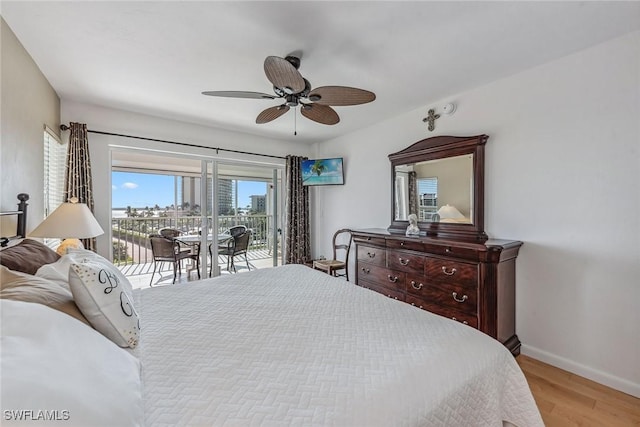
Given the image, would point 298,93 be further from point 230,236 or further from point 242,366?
point 230,236

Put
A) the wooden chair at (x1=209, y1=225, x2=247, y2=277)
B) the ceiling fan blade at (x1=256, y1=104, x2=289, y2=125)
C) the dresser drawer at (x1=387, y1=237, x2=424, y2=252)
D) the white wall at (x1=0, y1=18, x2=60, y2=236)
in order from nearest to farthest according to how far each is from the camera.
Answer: the white wall at (x1=0, y1=18, x2=60, y2=236)
the ceiling fan blade at (x1=256, y1=104, x2=289, y2=125)
the dresser drawer at (x1=387, y1=237, x2=424, y2=252)
the wooden chair at (x1=209, y1=225, x2=247, y2=277)

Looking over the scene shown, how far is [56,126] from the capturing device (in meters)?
2.79

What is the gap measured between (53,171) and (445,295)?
409 centimetres

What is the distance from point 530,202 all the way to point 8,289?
10.6ft

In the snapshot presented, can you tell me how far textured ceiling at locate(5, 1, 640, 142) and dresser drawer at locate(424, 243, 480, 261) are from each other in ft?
5.02

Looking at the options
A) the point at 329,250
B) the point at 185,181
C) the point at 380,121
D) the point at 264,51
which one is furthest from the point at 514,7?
the point at 185,181

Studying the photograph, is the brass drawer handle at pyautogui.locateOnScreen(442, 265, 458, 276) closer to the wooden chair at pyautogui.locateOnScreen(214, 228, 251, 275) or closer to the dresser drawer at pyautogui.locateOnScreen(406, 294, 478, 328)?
the dresser drawer at pyautogui.locateOnScreen(406, 294, 478, 328)

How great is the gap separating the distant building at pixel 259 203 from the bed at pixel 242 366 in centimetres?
306

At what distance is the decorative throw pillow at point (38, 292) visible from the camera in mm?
903

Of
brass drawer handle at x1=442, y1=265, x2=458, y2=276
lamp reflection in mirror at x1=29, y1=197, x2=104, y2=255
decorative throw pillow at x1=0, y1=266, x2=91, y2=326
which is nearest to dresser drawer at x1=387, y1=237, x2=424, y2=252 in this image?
brass drawer handle at x1=442, y1=265, x2=458, y2=276

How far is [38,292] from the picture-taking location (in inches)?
37.5

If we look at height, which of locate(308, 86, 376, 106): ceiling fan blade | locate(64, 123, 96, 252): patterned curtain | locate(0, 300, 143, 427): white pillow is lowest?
locate(0, 300, 143, 427): white pillow

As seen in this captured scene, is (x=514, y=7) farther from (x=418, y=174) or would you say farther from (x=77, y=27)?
(x=77, y=27)

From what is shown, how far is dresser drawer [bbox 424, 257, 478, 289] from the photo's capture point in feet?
7.38
